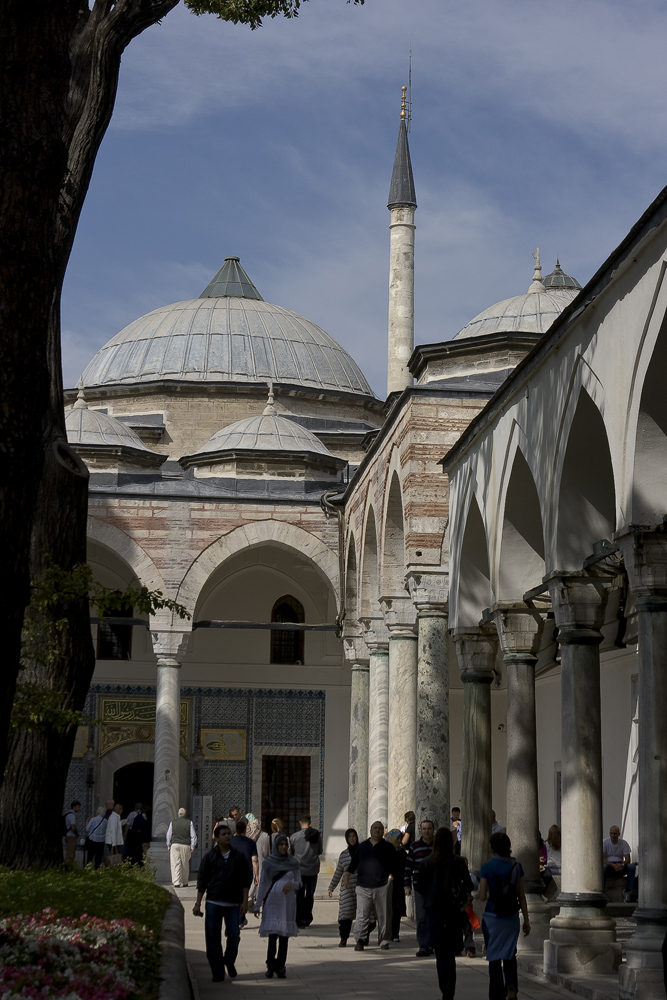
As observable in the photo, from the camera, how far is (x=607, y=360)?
661 cm

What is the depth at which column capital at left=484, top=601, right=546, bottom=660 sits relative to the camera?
343 inches

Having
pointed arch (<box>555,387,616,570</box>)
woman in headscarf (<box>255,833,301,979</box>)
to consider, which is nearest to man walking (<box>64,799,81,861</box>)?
woman in headscarf (<box>255,833,301,979</box>)

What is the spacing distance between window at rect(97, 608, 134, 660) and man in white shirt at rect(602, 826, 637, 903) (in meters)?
9.38

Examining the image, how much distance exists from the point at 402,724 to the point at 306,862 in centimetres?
278

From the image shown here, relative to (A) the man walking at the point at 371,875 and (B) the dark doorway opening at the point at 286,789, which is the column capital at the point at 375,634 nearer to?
(B) the dark doorway opening at the point at 286,789

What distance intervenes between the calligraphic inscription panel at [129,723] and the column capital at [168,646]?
2.40 m

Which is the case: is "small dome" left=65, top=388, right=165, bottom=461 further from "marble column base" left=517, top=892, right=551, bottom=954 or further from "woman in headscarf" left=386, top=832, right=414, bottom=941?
"marble column base" left=517, top=892, right=551, bottom=954

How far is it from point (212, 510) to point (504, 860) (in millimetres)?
11999

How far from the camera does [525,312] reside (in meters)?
16.8

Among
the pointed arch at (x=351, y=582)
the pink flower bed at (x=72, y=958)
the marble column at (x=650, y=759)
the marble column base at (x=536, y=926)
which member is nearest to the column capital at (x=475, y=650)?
the marble column base at (x=536, y=926)

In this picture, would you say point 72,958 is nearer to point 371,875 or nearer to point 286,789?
point 371,875

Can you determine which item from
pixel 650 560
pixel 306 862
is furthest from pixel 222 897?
pixel 306 862

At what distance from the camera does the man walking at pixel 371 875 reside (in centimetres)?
836

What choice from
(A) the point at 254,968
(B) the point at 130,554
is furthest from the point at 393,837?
(B) the point at 130,554
